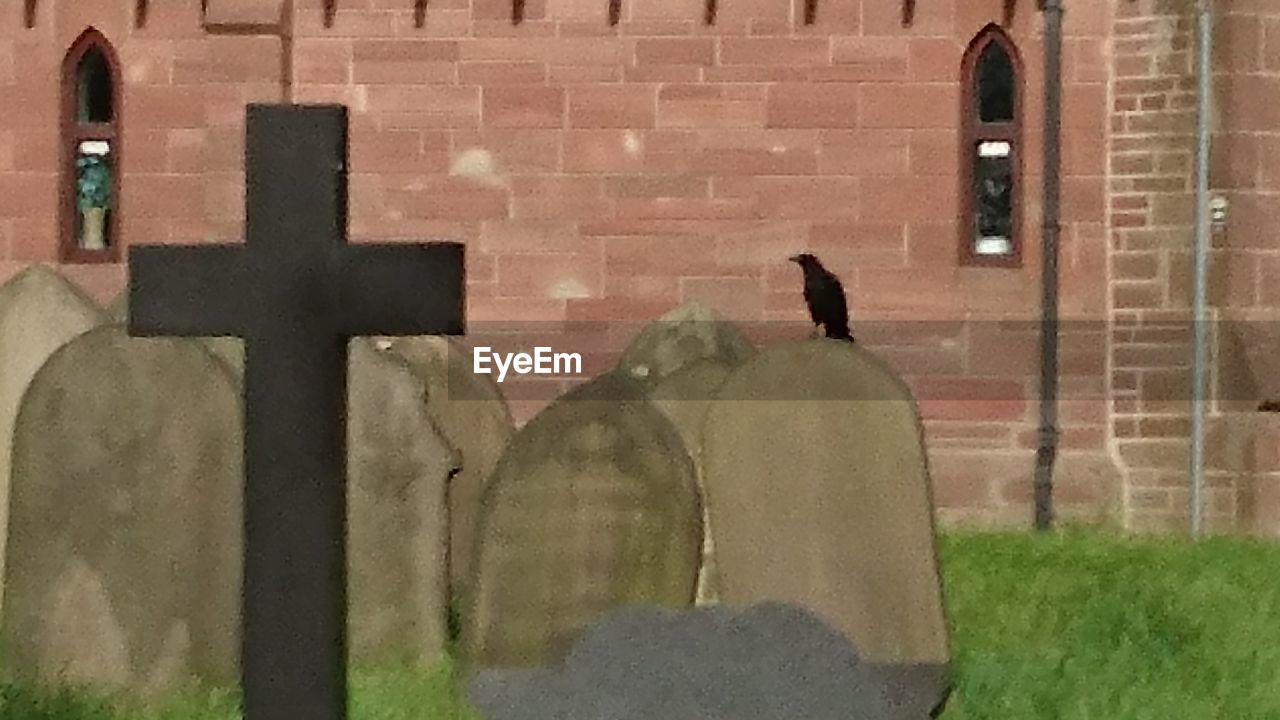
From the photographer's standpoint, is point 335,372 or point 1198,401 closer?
point 335,372

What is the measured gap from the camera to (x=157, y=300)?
3.59 m

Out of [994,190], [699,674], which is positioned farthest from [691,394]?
[994,190]

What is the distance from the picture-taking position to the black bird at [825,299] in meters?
10.3

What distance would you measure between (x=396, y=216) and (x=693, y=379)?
15.7 ft

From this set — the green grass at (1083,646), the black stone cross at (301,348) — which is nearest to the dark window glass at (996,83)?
the green grass at (1083,646)

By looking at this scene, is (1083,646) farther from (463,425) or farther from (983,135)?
(983,135)

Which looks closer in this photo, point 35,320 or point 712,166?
point 35,320

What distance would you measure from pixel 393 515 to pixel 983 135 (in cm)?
598

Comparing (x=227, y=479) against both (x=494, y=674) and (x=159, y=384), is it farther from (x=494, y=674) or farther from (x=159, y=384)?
(x=494, y=674)

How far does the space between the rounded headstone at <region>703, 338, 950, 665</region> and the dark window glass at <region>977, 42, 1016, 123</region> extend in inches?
259

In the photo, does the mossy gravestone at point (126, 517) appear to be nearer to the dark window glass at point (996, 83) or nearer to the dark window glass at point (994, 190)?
the dark window glass at point (994, 190)

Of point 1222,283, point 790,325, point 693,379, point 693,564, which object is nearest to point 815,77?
point 790,325

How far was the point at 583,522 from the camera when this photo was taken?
5090 millimetres

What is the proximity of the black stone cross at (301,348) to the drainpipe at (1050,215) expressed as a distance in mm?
7739
